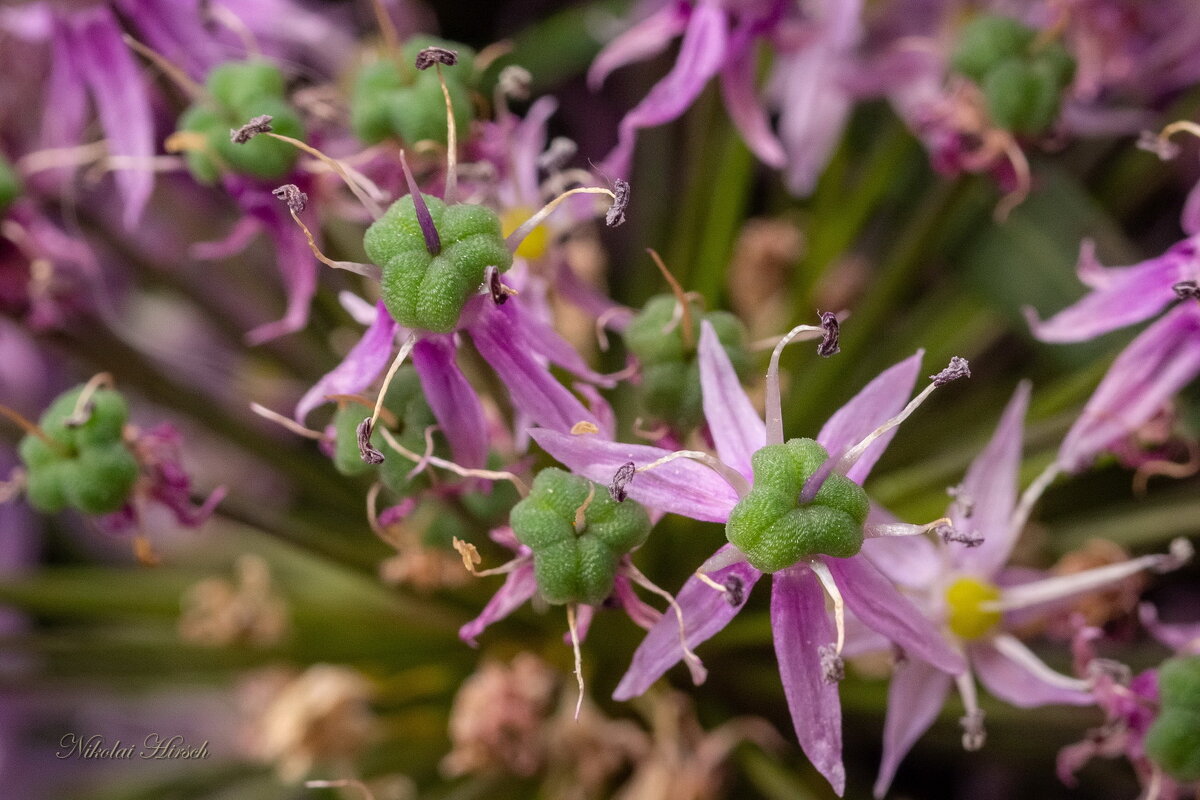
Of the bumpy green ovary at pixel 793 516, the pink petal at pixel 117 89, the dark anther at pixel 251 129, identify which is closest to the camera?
the bumpy green ovary at pixel 793 516

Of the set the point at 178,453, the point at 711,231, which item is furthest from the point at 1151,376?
the point at 178,453

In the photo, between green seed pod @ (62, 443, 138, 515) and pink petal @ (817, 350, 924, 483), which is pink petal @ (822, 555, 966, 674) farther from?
green seed pod @ (62, 443, 138, 515)

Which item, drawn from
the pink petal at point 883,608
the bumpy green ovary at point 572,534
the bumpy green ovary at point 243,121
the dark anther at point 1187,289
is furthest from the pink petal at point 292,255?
the dark anther at point 1187,289

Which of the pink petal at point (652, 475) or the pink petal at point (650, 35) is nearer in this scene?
the pink petal at point (652, 475)

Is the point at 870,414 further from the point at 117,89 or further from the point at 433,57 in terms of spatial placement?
the point at 117,89

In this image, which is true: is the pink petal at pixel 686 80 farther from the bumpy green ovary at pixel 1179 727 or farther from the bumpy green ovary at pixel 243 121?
the bumpy green ovary at pixel 1179 727

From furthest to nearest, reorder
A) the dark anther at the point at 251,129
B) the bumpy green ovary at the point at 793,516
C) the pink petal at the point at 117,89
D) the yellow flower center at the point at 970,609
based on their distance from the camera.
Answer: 1. the pink petal at the point at 117,89
2. the yellow flower center at the point at 970,609
3. the dark anther at the point at 251,129
4. the bumpy green ovary at the point at 793,516

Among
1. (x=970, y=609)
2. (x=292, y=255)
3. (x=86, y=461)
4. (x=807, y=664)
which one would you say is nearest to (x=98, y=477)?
(x=86, y=461)

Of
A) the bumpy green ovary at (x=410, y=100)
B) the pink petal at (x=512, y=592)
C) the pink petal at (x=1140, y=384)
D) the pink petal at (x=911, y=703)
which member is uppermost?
the bumpy green ovary at (x=410, y=100)
